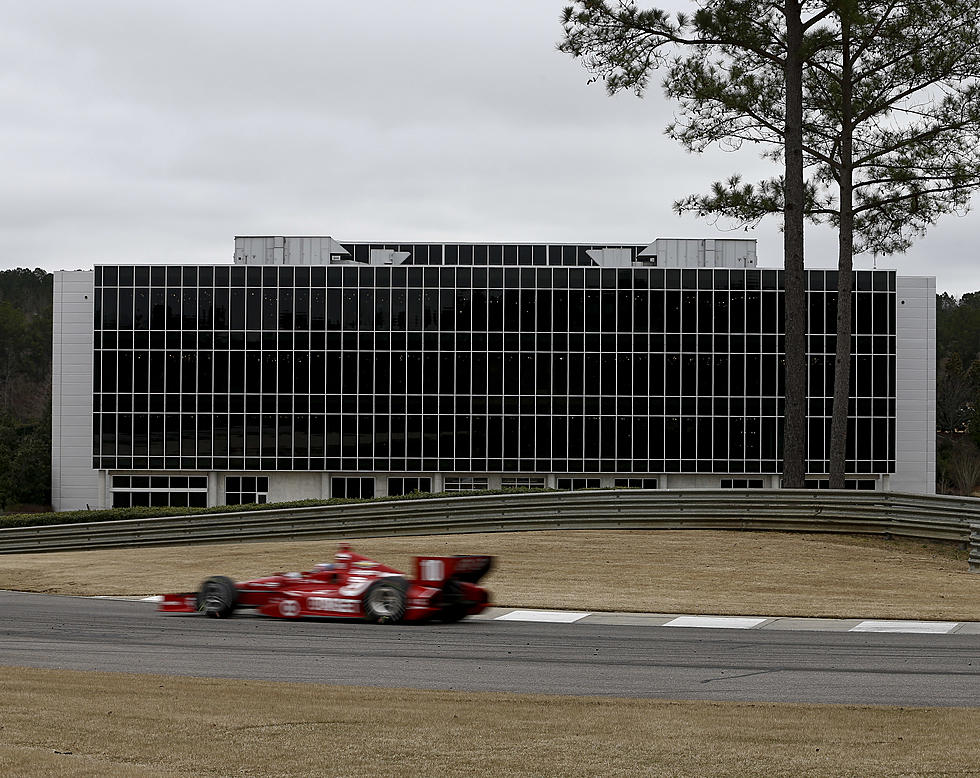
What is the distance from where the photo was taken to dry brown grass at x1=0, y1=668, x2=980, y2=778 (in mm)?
7281

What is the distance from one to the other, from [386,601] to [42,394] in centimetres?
12890

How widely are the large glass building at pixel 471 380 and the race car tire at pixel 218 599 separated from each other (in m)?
46.5

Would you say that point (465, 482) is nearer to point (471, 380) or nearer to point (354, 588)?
point (471, 380)

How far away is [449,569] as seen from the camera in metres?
16.6

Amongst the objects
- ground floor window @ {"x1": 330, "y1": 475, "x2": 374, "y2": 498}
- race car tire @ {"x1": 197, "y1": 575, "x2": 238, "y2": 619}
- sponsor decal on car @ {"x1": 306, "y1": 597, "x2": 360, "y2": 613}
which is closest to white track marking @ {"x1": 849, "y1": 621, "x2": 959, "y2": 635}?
sponsor decal on car @ {"x1": 306, "y1": 597, "x2": 360, "y2": 613}

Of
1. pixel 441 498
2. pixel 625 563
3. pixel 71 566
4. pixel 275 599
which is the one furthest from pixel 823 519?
pixel 71 566

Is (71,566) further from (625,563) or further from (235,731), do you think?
(235,731)

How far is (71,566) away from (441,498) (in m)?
8.62

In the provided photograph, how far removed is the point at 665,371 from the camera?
6469 centimetres

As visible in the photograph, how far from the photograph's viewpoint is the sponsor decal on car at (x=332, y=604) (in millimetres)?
16750

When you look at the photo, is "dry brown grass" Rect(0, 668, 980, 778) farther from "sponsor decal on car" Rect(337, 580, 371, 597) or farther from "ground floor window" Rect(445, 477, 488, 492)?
"ground floor window" Rect(445, 477, 488, 492)

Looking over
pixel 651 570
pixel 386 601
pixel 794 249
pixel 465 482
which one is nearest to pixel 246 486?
pixel 465 482

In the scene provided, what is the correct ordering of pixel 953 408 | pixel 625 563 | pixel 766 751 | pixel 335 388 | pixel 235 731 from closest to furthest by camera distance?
pixel 766 751 < pixel 235 731 < pixel 625 563 < pixel 335 388 < pixel 953 408

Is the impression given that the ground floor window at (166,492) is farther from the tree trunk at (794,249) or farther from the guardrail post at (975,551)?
the guardrail post at (975,551)
